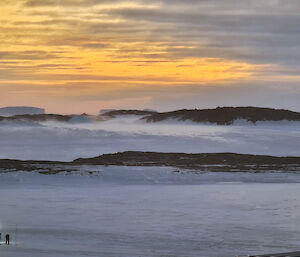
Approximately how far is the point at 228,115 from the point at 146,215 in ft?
322

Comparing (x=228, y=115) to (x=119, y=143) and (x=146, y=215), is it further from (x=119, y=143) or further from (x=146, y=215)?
(x=146, y=215)

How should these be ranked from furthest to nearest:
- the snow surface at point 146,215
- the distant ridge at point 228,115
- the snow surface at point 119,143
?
the distant ridge at point 228,115 → the snow surface at point 119,143 → the snow surface at point 146,215

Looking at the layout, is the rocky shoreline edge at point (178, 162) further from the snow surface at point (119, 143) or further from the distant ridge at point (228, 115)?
the distant ridge at point (228, 115)

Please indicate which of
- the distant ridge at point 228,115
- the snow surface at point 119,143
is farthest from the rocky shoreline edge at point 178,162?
the distant ridge at point 228,115

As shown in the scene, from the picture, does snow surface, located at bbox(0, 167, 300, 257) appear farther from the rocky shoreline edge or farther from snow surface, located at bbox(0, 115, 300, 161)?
snow surface, located at bbox(0, 115, 300, 161)

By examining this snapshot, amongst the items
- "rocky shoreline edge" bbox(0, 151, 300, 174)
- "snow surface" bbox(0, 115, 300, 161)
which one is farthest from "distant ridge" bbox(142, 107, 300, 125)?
"rocky shoreline edge" bbox(0, 151, 300, 174)

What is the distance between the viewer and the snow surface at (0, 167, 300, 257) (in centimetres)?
1919

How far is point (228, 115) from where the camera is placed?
4786 inches

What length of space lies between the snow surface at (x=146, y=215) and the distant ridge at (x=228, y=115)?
7934cm

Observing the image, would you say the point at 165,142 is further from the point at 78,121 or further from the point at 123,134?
the point at 78,121

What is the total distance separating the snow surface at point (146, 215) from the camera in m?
19.2

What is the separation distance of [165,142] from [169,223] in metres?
45.3

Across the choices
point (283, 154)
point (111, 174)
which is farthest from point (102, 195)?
point (283, 154)

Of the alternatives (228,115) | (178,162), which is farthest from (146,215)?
(228,115)
